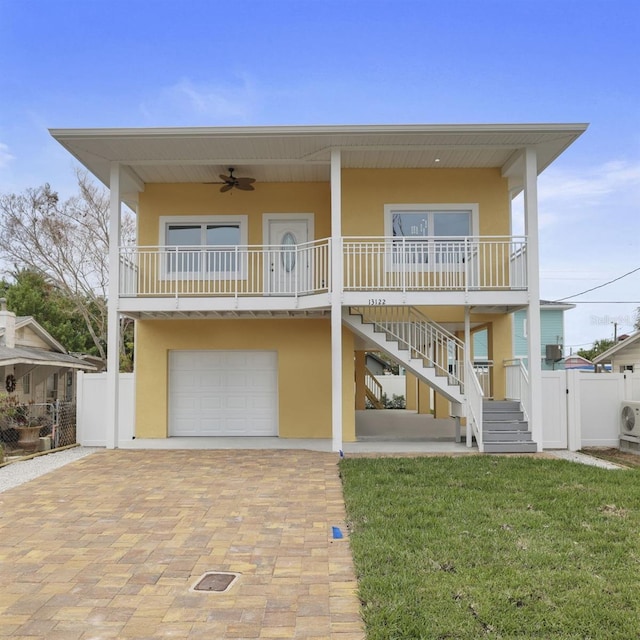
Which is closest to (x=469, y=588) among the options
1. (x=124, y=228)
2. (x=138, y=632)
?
(x=138, y=632)

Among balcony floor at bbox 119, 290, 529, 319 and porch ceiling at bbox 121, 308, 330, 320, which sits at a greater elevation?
balcony floor at bbox 119, 290, 529, 319

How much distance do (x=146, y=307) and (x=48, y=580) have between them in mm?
7571

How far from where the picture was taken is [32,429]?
12789 mm

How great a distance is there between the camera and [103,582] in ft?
14.9

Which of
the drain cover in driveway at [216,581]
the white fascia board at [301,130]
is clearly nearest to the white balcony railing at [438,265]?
the white fascia board at [301,130]

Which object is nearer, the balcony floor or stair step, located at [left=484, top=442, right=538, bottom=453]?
stair step, located at [left=484, top=442, right=538, bottom=453]

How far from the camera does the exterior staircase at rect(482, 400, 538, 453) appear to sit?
10984mm

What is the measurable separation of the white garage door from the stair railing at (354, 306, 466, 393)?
2.75 metres

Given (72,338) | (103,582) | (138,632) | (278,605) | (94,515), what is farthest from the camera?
(72,338)

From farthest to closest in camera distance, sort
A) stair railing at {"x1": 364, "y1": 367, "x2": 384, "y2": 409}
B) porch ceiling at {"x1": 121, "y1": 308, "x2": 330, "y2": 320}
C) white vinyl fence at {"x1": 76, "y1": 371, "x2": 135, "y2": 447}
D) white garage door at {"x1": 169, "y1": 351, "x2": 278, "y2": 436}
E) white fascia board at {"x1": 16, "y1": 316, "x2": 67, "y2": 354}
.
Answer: stair railing at {"x1": 364, "y1": 367, "x2": 384, "y2": 409}
white fascia board at {"x1": 16, "y1": 316, "x2": 67, "y2": 354}
white garage door at {"x1": 169, "y1": 351, "x2": 278, "y2": 436}
porch ceiling at {"x1": 121, "y1": 308, "x2": 330, "y2": 320}
white vinyl fence at {"x1": 76, "y1": 371, "x2": 135, "y2": 447}

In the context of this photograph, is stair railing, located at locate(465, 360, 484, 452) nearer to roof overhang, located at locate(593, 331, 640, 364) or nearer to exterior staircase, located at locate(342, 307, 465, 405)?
exterior staircase, located at locate(342, 307, 465, 405)

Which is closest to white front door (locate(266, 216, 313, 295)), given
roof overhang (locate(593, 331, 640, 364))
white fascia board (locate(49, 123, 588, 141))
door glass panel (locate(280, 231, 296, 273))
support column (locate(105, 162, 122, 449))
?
door glass panel (locate(280, 231, 296, 273))

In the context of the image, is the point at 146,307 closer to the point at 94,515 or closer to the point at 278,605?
the point at 94,515

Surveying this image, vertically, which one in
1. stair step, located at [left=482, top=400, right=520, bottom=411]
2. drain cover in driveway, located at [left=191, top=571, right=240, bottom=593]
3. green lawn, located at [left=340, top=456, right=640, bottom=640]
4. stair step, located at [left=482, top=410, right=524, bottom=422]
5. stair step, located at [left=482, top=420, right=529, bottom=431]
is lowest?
drain cover in driveway, located at [left=191, top=571, right=240, bottom=593]
